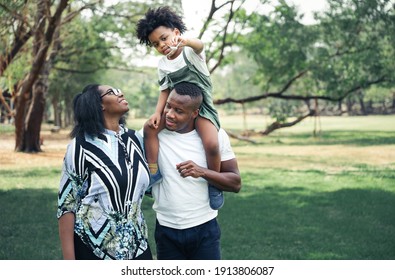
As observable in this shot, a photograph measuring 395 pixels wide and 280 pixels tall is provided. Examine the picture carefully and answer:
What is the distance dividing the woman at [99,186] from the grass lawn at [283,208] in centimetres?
292

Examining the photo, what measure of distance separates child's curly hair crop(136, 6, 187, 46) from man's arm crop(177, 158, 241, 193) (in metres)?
0.68

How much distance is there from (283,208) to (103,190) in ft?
17.9

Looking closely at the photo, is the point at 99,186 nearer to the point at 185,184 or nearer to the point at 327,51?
the point at 185,184

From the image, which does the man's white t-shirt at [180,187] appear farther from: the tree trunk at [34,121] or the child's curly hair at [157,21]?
the tree trunk at [34,121]

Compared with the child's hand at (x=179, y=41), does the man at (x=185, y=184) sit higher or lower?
lower

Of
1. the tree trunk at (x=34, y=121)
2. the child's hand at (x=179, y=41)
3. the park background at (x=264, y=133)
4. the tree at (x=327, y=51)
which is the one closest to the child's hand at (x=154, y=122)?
the child's hand at (x=179, y=41)

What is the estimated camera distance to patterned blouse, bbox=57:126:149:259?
1.96 meters

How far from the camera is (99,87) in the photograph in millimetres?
2086

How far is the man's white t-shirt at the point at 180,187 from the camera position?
210cm

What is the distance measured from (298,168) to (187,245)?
9.42m
